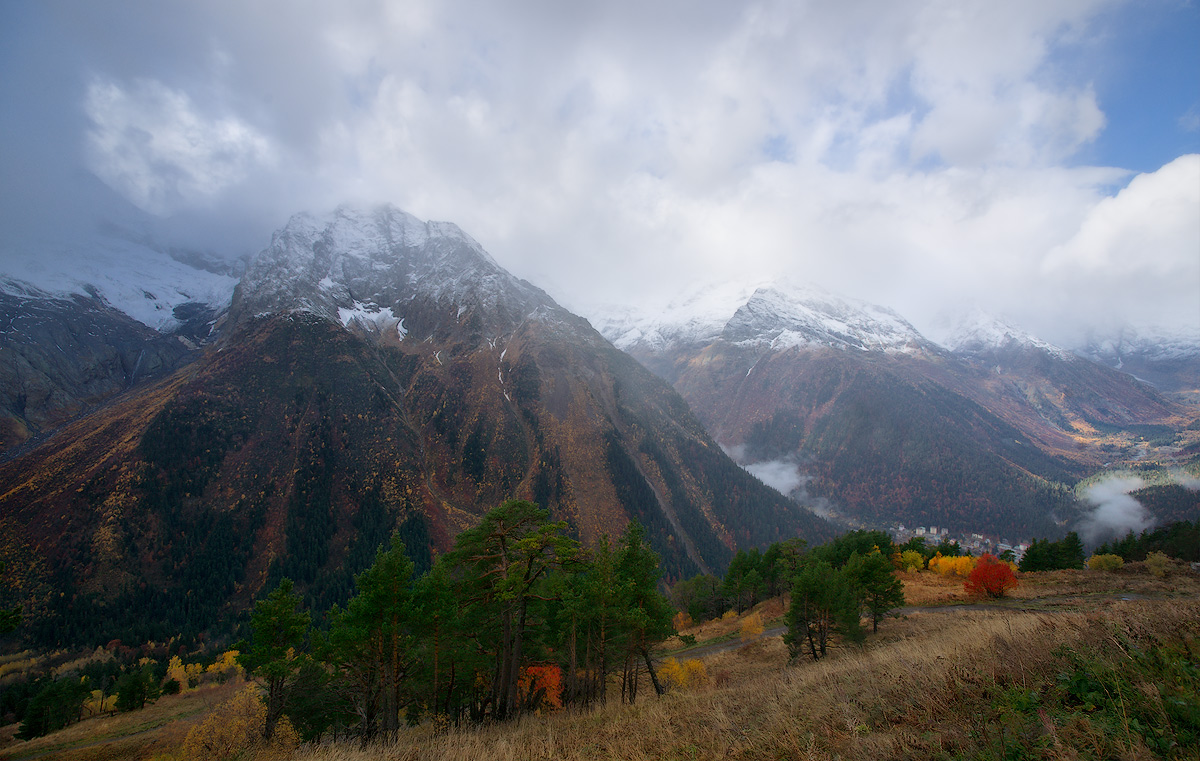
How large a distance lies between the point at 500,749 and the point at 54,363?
905 ft

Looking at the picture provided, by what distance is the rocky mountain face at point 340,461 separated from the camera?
93312 millimetres

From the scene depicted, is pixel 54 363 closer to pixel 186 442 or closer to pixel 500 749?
pixel 186 442

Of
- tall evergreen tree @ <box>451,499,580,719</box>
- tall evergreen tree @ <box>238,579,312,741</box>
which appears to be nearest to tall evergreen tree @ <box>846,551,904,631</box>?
tall evergreen tree @ <box>451,499,580,719</box>

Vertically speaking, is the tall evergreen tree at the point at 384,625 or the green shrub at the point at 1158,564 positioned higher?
the tall evergreen tree at the point at 384,625

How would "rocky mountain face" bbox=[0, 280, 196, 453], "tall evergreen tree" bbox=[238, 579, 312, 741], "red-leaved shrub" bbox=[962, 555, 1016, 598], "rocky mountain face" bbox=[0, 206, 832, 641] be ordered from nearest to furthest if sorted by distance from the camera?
"tall evergreen tree" bbox=[238, 579, 312, 741], "red-leaved shrub" bbox=[962, 555, 1016, 598], "rocky mountain face" bbox=[0, 206, 832, 641], "rocky mountain face" bbox=[0, 280, 196, 453]

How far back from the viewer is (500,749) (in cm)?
977

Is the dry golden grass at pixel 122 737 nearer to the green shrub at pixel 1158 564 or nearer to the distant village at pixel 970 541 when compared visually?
the green shrub at pixel 1158 564

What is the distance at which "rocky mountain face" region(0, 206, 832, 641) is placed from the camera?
9331cm

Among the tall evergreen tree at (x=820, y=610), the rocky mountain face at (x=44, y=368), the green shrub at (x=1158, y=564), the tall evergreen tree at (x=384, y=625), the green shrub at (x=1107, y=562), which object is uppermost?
the rocky mountain face at (x=44, y=368)

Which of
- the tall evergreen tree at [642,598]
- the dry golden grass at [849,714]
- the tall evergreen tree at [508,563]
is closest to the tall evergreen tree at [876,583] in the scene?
the tall evergreen tree at [642,598]

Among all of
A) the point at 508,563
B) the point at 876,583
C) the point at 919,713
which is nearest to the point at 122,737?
the point at 508,563

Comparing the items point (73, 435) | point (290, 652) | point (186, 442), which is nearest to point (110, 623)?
point (186, 442)

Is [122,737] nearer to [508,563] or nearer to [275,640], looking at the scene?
[275,640]

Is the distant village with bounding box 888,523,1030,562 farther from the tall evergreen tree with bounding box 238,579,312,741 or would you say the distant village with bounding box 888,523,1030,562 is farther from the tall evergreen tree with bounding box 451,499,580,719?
the tall evergreen tree with bounding box 238,579,312,741
